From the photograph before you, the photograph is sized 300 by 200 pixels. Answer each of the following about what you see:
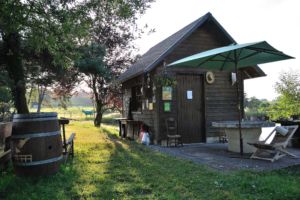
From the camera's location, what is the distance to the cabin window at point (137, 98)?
1020cm

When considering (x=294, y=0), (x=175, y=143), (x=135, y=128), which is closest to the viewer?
(x=294, y=0)

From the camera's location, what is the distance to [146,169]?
4.98 metres

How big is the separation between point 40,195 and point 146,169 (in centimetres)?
204

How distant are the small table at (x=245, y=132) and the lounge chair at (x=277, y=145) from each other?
35 cm

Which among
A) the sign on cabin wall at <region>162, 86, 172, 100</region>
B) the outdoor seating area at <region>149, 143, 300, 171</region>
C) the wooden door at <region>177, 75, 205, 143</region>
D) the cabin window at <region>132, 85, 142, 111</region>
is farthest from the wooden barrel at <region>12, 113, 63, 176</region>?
the cabin window at <region>132, 85, 142, 111</region>

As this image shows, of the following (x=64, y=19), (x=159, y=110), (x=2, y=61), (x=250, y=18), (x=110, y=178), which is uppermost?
(x=250, y=18)

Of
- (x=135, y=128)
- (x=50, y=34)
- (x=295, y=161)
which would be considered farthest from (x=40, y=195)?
(x=135, y=128)

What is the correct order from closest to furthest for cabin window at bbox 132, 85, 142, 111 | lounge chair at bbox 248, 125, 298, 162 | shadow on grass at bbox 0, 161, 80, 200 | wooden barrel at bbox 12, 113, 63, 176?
shadow on grass at bbox 0, 161, 80, 200, wooden barrel at bbox 12, 113, 63, 176, lounge chair at bbox 248, 125, 298, 162, cabin window at bbox 132, 85, 142, 111

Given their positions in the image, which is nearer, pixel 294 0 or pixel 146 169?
pixel 146 169

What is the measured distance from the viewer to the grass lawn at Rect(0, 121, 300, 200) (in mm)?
3472

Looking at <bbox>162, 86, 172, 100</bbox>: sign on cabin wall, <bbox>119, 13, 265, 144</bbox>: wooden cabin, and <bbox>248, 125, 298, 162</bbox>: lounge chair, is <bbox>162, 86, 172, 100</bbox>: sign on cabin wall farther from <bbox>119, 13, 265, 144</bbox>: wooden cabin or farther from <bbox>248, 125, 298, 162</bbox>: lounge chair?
<bbox>248, 125, 298, 162</bbox>: lounge chair

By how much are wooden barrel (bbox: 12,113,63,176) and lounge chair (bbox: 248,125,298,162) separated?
13.3 ft

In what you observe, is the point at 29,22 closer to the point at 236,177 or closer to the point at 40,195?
the point at 40,195

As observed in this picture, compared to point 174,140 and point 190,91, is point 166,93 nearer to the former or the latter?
point 190,91
